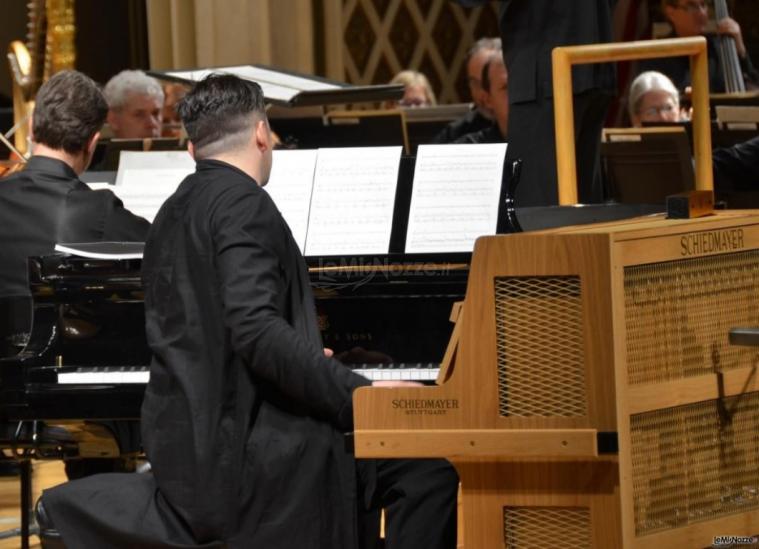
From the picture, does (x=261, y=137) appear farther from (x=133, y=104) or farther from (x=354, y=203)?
(x=133, y=104)

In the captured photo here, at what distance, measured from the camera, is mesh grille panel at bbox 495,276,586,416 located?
2346mm

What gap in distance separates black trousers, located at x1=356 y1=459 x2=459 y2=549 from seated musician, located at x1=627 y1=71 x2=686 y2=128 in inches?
158

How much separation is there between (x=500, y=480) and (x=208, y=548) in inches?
22.1

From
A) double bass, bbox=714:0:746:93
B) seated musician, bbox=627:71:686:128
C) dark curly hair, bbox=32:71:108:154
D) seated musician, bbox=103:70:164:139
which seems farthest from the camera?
double bass, bbox=714:0:746:93

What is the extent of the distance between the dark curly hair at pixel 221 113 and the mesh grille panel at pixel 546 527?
0.87 metres

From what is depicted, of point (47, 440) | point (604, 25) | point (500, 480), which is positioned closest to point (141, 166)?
point (47, 440)

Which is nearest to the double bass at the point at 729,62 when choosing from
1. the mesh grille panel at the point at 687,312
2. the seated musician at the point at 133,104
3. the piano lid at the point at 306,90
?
the piano lid at the point at 306,90

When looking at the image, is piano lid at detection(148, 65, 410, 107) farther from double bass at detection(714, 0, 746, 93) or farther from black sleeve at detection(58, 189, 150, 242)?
double bass at detection(714, 0, 746, 93)

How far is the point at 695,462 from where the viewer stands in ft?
8.09

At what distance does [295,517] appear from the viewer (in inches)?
101

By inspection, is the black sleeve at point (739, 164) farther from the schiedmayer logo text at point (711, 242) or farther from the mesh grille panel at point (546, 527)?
the mesh grille panel at point (546, 527)

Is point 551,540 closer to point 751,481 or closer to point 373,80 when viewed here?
point 751,481

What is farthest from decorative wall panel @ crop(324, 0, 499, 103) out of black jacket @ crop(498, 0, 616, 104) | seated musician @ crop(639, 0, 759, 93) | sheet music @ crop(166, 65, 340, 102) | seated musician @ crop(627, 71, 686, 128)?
black jacket @ crop(498, 0, 616, 104)

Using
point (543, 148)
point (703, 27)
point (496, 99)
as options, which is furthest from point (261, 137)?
point (703, 27)
